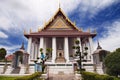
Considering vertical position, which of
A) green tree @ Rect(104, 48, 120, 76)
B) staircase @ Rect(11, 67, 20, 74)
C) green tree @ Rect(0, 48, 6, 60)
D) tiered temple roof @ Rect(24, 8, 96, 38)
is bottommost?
staircase @ Rect(11, 67, 20, 74)

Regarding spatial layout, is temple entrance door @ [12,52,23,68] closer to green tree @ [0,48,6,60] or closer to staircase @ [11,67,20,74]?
staircase @ [11,67,20,74]

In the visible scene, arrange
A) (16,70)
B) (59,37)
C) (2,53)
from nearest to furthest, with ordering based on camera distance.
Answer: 1. (16,70)
2. (59,37)
3. (2,53)

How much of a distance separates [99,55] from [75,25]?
22.8 ft

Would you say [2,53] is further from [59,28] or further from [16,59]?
[59,28]

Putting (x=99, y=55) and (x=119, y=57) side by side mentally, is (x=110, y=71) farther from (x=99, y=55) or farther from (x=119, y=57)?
(x=99, y=55)

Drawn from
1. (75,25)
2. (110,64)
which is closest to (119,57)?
(110,64)

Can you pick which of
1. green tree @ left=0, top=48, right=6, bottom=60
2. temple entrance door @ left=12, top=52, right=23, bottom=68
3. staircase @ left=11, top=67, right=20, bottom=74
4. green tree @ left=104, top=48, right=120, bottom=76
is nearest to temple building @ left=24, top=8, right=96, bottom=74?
temple entrance door @ left=12, top=52, right=23, bottom=68

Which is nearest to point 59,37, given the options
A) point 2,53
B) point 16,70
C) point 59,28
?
point 59,28

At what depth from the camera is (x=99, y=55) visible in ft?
60.8

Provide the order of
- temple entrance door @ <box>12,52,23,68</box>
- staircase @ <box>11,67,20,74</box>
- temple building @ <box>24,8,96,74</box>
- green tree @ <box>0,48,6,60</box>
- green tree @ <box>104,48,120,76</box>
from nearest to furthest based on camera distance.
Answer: green tree @ <box>104,48,120,76</box> → staircase @ <box>11,67,20,74</box> → temple entrance door @ <box>12,52,23,68</box> → temple building @ <box>24,8,96,74</box> → green tree @ <box>0,48,6,60</box>

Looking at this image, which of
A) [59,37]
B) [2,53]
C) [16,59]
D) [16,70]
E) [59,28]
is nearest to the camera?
[16,70]

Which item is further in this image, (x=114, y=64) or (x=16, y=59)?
(x=16, y=59)

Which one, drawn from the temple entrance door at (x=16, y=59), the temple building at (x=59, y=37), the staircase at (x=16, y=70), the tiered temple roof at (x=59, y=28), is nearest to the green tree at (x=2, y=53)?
the temple building at (x=59, y=37)

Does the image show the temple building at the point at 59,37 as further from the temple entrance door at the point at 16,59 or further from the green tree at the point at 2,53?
the green tree at the point at 2,53
